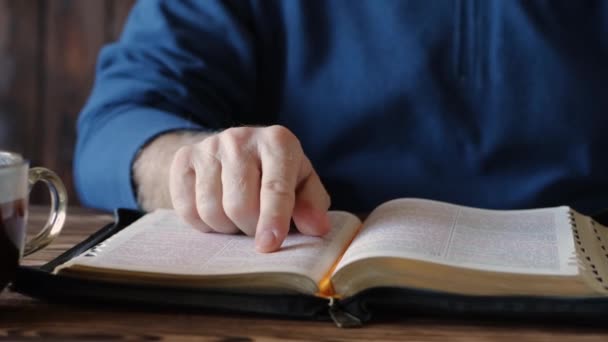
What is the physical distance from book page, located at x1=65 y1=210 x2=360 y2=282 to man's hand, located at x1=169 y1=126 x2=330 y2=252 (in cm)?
2

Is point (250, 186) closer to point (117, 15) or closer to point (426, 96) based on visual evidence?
point (426, 96)

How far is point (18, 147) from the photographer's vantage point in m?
2.01

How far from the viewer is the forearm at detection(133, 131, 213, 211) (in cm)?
107

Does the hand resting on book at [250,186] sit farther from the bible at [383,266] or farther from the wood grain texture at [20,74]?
the wood grain texture at [20,74]

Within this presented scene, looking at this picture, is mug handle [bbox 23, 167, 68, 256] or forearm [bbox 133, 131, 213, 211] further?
forearm [bbox 133, 131, 213, 211]

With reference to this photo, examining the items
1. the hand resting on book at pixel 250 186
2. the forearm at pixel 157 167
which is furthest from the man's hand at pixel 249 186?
the forearm at pixel 157 167

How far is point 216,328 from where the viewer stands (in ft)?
1.98

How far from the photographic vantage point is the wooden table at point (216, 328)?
0.59 m

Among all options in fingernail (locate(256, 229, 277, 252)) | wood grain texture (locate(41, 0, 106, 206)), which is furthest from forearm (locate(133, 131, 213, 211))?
wood grain texture (locate(41, 0, 106, 206))

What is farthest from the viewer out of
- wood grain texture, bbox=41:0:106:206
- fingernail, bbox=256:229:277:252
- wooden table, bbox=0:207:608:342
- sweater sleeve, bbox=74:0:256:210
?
wood grain texture, bbox=41:0:106:206

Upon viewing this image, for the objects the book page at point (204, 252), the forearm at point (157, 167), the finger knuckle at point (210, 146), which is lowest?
the forearm at point (157, 167)

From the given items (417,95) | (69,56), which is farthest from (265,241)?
(69,56)

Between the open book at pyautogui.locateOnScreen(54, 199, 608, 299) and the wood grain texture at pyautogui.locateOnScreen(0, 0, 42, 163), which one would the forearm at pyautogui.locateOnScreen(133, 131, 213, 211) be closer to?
the open book at pyautogui.locateOnScreen(54, 199, 608, 299)

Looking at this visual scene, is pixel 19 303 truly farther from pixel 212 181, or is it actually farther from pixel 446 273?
pixel 446 273
